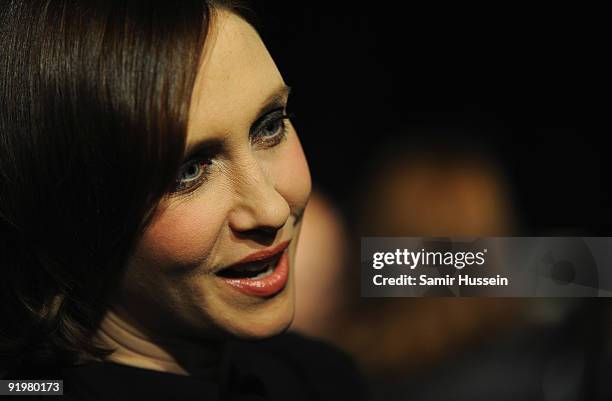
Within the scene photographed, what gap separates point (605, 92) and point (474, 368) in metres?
0.54

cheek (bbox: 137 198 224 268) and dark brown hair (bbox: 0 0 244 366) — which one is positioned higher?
dark brown hair (bbox: 0 0 244 366)

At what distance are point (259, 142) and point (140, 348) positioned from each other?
0.99 feet

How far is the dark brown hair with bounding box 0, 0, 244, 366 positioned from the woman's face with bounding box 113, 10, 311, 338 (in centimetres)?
3

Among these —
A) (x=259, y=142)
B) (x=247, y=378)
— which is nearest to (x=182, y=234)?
(x=259, y=142)

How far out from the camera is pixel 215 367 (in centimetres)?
102

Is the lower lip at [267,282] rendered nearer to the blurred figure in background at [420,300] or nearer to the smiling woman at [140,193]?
the smiling woman at [140,193]

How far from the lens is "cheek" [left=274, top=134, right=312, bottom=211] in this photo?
915 millimetres

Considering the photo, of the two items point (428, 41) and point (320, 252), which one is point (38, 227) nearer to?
point (320, 252)

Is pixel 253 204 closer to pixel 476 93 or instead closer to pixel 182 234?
pixel 182 234

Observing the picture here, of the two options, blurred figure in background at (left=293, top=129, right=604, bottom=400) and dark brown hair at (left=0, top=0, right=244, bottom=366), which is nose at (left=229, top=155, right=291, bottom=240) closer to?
dark brown hair at (left=0, top=0, right=244, bottom=366)

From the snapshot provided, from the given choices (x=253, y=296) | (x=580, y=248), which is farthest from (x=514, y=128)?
(x=253, y=296)

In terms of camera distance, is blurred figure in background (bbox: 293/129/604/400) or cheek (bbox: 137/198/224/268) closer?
cheek (bbox: 137/198/224/268)

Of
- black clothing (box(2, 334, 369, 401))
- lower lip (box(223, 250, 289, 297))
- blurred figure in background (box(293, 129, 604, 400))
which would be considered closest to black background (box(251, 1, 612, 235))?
blurred figure in background (box(293, 129, 604, 400))

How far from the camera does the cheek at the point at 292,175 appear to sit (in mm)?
915
